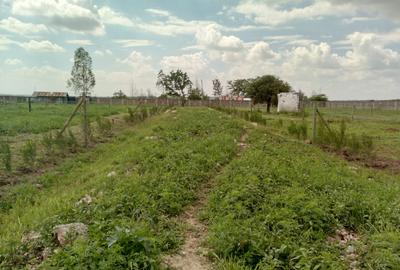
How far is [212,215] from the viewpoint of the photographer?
4641 millimetres

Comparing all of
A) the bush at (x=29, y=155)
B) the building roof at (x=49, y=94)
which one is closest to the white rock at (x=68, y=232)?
the bush at (x=29, y=155)

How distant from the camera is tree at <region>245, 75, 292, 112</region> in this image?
4216 centimetres

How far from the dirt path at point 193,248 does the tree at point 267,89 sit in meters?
38.0

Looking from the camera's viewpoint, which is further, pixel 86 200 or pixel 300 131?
pixel 300 131

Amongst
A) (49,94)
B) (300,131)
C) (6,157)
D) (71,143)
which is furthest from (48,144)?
(49,94)

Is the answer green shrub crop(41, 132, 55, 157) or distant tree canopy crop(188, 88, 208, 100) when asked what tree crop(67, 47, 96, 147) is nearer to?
distant tree canopy crop(188, 88, 208, 100)

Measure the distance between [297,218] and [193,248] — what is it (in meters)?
1.32

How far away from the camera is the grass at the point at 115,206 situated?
10.0ft

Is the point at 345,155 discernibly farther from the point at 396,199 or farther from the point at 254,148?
the point at 396,199

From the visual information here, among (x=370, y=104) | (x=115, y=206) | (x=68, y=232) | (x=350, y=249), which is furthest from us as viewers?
(x=370, y=104)

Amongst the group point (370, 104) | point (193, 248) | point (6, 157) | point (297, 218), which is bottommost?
point (193, 248)

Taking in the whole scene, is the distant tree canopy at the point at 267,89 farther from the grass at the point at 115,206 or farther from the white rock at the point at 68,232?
the white rock at the point at 68,232

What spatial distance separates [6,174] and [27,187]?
1.08 meters

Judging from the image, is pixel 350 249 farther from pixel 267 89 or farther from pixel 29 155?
pixel 267 89
